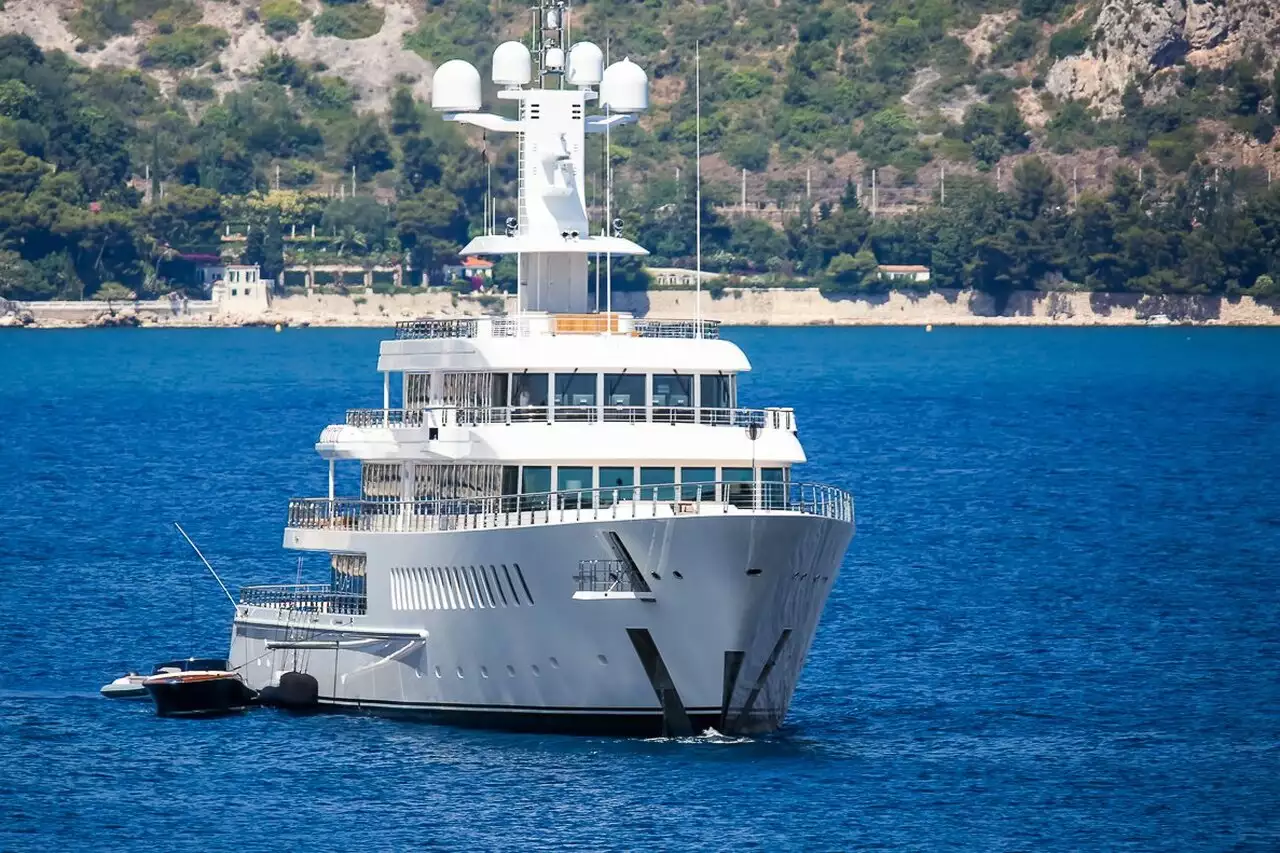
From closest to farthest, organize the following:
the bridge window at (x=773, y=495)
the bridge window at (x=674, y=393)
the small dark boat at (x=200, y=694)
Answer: the bridge window at (x=773, y=495) → the bridge window at (x=674, y=393) → the small dark boat at (x=200, y=694)

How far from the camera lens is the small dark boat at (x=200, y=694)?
188ft

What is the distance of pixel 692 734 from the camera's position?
50.8 meters

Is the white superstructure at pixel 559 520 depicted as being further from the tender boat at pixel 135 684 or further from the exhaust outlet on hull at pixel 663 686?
the tender boat at pixel 135 684

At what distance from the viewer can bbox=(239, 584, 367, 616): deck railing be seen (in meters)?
56.8

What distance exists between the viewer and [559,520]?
50.7m

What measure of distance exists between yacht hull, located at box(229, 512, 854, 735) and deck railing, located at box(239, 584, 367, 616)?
2860mm

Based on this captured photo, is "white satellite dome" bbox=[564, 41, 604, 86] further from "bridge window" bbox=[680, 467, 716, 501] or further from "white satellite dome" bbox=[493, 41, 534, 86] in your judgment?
"bridge window" bbox=[680, 467, 716, 501]

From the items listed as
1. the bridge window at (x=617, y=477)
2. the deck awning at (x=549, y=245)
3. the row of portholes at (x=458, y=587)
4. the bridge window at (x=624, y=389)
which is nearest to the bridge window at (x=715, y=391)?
the bridge window at (x=624, y=389)

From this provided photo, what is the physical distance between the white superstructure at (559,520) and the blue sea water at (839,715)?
111cm

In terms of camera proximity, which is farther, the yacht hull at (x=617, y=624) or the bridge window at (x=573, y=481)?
the bridge window at (x=573, y=481)

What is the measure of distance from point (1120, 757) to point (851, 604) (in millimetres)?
20702

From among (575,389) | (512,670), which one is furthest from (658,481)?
(512,670)

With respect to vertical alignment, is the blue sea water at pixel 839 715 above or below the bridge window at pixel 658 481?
below

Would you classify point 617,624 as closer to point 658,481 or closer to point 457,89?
point 658,481
